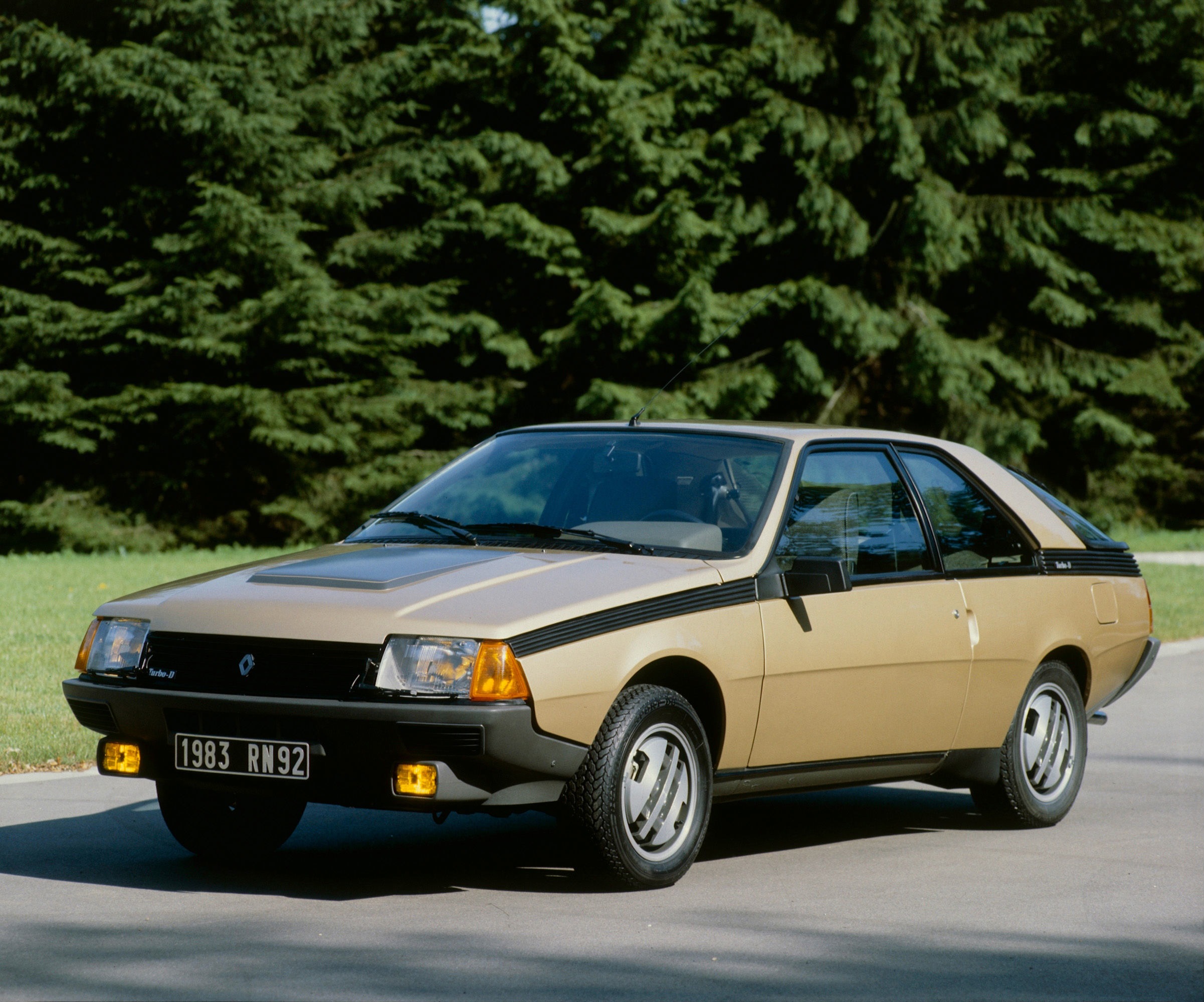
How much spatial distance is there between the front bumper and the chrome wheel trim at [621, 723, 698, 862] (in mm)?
300

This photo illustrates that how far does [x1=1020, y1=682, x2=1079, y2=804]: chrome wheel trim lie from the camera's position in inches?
283

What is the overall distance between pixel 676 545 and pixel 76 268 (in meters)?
25.8

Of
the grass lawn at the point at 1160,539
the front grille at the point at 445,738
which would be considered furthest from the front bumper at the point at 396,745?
the grass lawn at the point at 1160,539

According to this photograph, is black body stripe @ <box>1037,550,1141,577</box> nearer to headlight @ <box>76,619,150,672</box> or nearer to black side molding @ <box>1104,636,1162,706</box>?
black side molding @ <box>1104,636,1162,706</box>

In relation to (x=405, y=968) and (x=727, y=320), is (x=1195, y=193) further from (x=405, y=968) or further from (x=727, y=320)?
(x=405, y=968)

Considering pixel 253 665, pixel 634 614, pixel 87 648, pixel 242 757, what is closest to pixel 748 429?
pixel 634 614

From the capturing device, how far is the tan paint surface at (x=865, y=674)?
6020 mm

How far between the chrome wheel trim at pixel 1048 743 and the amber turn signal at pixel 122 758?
3.57 meters

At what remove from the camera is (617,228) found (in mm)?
30000

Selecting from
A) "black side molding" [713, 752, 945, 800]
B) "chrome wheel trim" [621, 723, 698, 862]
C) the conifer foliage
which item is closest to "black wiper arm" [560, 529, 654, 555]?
"chrome wheel trim" [621, 723, 698, 862]

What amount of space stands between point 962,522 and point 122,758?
349 cm

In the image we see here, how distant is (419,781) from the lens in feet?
16.8

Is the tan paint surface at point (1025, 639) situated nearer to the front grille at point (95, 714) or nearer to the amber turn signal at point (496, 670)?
the amber turn signal at point (496, 670)

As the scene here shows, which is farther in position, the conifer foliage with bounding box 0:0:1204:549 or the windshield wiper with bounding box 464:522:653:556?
the conifer foliage with bounding box 0:0:1204:549
